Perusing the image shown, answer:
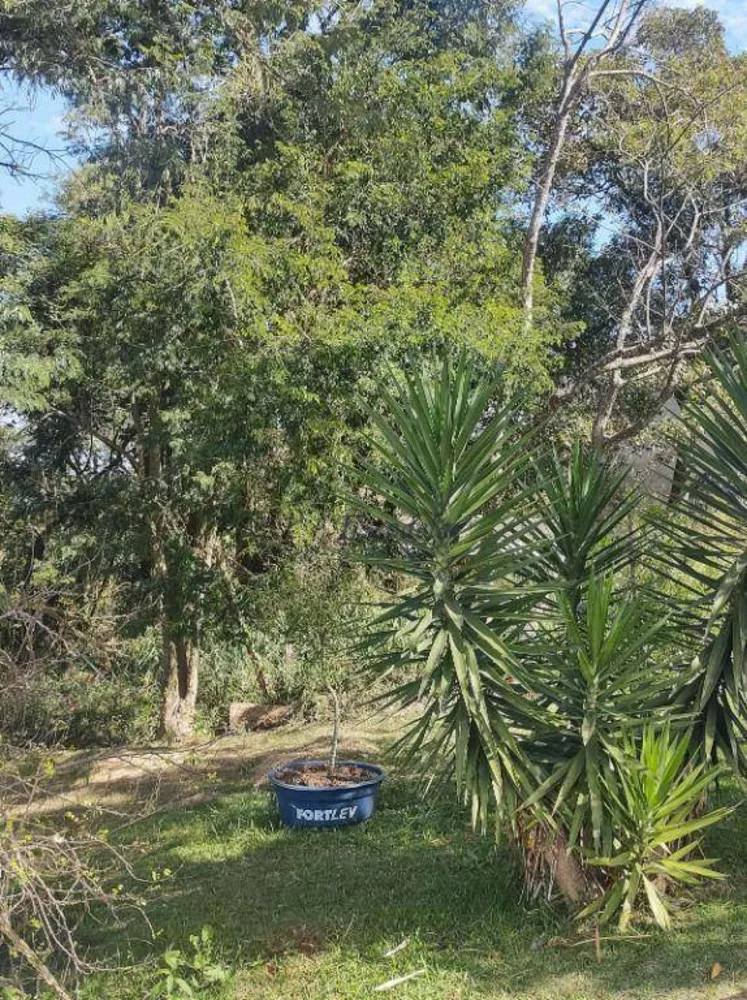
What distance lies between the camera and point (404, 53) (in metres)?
12.5

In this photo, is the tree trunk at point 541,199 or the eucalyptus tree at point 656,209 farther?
the eucalyptus tree at point 656,209

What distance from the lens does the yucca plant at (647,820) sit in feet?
13.1

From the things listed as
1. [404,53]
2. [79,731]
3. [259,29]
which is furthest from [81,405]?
[404,53]

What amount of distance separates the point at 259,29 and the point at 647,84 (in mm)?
4919

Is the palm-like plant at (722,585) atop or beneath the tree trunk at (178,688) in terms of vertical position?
atop

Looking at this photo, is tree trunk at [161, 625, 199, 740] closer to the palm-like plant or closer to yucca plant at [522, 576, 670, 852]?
yucca plant at [522, 576, 670, 852]

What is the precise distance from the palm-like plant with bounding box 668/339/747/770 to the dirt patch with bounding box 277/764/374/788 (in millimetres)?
2782

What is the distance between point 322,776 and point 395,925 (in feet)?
7.31

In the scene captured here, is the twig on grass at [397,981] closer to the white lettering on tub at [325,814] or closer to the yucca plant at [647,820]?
the yucca plant at [647,820]

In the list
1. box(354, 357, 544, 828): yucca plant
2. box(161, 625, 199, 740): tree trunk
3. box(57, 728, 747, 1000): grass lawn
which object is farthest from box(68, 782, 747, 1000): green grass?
box(161, 625, 199, 740): tree trunk

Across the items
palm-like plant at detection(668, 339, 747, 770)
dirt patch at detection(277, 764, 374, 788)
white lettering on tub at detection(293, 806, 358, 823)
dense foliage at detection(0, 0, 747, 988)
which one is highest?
dense foliage at detection(0, 0, 747, 988)

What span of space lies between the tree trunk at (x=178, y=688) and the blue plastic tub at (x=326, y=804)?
4.94 meters

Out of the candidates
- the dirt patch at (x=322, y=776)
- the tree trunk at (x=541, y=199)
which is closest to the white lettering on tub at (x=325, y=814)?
the dirt patch at (x=322, y=776)

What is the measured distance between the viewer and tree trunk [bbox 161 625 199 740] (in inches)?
444
